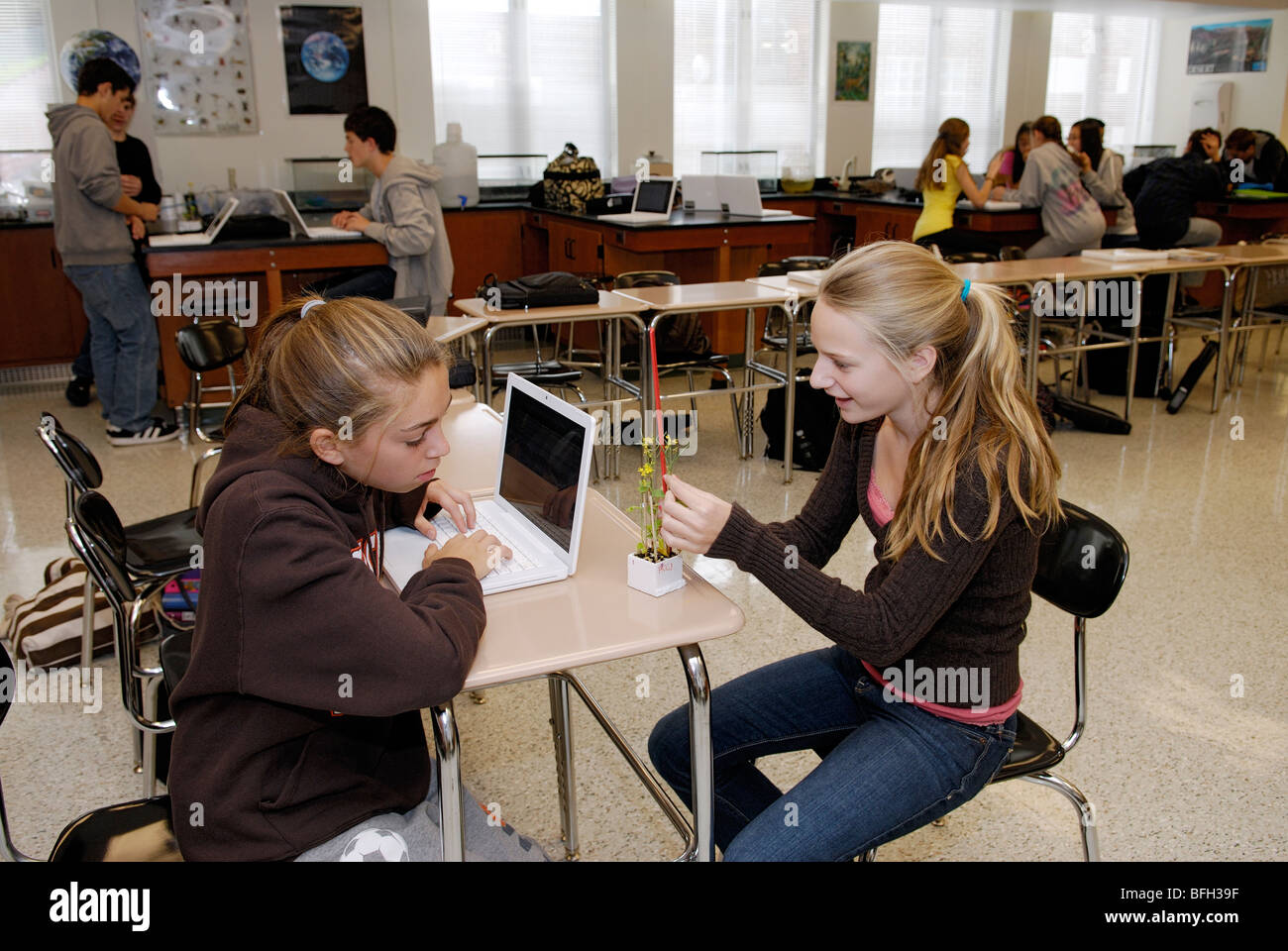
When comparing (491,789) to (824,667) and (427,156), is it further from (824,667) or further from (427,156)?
(427,156)

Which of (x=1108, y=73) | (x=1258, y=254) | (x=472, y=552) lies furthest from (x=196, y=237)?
(x=1108, y=73)

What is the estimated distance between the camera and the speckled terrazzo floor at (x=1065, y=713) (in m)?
2.02

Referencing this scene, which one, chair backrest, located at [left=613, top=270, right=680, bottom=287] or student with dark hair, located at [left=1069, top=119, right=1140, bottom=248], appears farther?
student with dark hair, located at [left=1069, top=119, right=1140, bottom=248]

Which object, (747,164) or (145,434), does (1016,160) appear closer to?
(747,164)

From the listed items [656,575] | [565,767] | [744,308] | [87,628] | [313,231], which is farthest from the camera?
[313,231]

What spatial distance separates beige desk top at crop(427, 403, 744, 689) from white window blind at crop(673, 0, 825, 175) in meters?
6.60

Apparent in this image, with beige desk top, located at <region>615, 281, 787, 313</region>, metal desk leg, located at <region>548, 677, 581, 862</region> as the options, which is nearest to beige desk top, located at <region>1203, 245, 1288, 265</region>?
beige desk top, located at <region>615, 281, 787, 313</region>

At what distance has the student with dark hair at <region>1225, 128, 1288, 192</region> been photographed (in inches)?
286

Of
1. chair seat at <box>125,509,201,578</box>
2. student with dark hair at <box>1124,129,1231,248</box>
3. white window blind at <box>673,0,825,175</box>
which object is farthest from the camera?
white window blind at <box>673,0,825,175</box>

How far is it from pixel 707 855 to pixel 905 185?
25.0 ft

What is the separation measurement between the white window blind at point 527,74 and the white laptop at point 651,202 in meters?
1.56

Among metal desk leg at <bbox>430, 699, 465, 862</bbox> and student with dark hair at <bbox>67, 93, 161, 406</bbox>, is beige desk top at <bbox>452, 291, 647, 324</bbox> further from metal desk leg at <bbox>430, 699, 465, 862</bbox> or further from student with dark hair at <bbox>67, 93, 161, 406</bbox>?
metal desk leg at <bbox>430, 699, 465, 862</bbox>

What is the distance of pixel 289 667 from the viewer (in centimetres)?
112

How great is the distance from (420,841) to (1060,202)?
541cm
